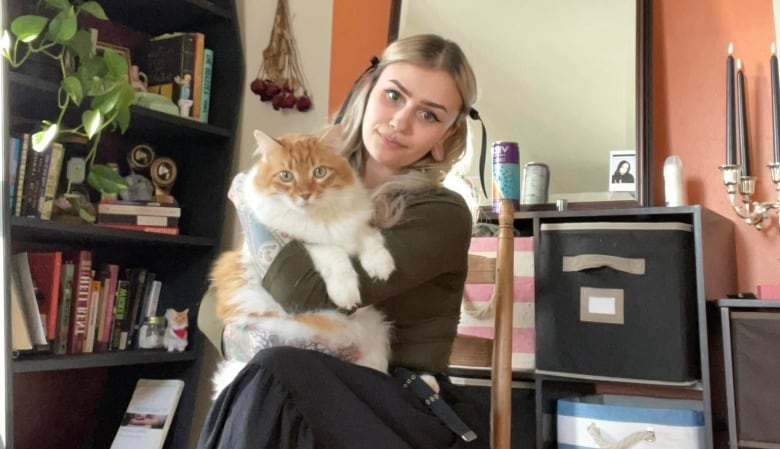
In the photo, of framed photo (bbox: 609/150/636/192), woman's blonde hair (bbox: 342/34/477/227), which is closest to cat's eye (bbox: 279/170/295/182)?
woman's blonde hair (bbox: 342/34/477/227)

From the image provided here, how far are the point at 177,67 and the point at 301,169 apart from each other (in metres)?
1.02

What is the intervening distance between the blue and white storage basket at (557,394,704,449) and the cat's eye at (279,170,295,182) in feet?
2.92

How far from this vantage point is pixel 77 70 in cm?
169

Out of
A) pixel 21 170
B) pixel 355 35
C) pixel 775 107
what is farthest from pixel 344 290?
pixel 355 35

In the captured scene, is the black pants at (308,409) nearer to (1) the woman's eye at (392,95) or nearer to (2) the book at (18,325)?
(1) the woman's eye at (392,95)

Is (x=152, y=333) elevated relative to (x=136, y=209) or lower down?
lower down

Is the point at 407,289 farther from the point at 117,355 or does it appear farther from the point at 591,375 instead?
the point at 117,355

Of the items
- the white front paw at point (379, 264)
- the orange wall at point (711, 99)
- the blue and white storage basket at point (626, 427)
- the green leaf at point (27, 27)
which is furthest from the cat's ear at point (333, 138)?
the orange wall at point (711, 99)

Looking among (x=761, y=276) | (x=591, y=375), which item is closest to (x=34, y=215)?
(x=591, y=375)

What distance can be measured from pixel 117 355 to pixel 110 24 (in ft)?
3.30

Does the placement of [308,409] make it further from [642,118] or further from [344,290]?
[642,118]

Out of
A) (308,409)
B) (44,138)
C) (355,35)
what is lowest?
(308,409)

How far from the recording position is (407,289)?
1126 millimetres

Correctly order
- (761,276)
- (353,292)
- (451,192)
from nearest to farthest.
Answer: (353,292) → (451,192) → (761,276)
